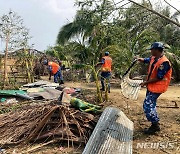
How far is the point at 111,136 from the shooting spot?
4406 millimetres

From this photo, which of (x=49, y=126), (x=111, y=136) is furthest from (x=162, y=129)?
(x=49, y=126)

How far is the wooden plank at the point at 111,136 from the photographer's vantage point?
3902 mm

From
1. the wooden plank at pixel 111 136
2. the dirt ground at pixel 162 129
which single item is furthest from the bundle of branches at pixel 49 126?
the dirt ground at pixel 162 129

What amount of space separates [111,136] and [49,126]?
4.26ft

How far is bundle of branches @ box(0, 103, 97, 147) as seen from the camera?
16.2 feet

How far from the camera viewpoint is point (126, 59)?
39.5ft

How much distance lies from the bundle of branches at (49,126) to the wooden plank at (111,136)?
37 cm

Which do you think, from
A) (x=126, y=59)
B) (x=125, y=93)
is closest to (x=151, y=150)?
(x=125, y=93)

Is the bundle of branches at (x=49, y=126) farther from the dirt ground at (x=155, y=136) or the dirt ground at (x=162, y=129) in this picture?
the dirt ground at (x=162, y=129)

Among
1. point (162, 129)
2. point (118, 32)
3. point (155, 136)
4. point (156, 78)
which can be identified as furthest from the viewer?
point (118, 32)

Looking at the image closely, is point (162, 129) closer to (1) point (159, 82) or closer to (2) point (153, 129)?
(2) point (153, 129)

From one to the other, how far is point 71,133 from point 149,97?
1.53 metres

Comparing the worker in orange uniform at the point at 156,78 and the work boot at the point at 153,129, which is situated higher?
the worker in orange uniform at the point at 156,78

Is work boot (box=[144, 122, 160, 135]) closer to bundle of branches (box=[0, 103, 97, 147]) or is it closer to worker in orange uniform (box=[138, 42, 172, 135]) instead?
worker in orange uniform (box=[138, 42, 172, 135])
